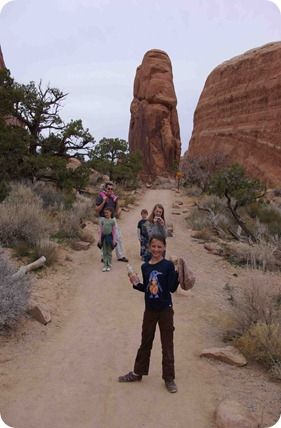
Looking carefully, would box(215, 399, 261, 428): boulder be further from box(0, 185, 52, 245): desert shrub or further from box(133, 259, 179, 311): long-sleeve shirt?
box(0, 185, 52, 245): desert shrub

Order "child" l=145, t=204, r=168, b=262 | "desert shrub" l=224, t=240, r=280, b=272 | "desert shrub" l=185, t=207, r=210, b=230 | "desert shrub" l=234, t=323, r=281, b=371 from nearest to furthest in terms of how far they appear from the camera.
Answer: "desert shrub" l=234, t=323, r=281, b=371 → "child" l=145, t=204, r=168, b=262 → "desert shrub" l=224, t=240, r=280, b=272 → "desert shrub" l=185, t=207, r=210, b=230

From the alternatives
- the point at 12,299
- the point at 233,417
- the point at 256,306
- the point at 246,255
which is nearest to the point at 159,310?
the point at 233,417

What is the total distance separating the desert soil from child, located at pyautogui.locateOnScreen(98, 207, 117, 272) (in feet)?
3.23

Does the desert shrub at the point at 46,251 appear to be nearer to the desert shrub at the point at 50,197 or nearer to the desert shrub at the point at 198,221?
the desert shrub at the point at 50,197

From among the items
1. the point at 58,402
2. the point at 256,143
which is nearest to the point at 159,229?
the point at 58,402

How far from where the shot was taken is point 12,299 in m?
5.02

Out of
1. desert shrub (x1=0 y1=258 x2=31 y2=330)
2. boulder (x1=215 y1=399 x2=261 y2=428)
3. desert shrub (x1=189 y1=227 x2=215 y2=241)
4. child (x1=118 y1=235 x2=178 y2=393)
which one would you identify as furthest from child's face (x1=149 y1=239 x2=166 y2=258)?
desert shrub (x1=189 y1=227 x2=215 y2=241)

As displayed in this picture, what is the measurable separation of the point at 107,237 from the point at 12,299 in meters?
3.49

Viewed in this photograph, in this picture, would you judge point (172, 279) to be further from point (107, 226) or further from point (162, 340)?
point (107, 226)

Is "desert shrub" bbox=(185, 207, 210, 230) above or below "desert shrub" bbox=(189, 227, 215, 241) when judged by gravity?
above

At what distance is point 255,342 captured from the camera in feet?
14.9

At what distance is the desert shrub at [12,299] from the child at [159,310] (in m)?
1.90

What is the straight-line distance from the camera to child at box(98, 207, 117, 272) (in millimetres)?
8227

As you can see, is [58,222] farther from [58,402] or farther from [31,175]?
[58,402]
